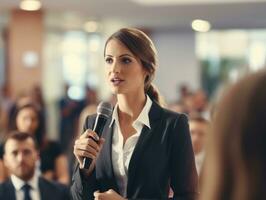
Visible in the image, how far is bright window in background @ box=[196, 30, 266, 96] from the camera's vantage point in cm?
1723

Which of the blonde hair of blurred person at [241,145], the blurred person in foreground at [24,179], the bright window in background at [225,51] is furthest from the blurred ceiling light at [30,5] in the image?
the blonde hair of blurred person at [241,145]

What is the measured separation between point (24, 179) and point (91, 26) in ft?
37.2

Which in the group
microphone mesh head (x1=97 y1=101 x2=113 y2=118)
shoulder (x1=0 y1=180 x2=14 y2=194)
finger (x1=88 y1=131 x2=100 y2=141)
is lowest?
shoulder (x1=0 y1=180 x2=14 y2=194)

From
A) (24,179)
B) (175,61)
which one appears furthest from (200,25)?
(24,179)

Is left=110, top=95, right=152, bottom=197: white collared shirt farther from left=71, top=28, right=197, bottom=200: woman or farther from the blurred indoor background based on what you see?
the blurred indoor background

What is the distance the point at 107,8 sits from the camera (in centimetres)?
1066

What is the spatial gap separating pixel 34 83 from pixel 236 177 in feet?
34.6

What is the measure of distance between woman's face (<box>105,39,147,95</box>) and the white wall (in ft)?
44.8

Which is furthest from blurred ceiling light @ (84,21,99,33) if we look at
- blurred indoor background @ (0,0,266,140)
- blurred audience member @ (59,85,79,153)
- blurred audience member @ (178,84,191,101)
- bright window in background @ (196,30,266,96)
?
blurred audience member @ (59,85,79,153)

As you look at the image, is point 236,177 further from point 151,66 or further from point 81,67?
point 81,67

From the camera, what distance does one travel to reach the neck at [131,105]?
249cm

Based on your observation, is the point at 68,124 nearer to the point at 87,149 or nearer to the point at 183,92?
the point at 183,92

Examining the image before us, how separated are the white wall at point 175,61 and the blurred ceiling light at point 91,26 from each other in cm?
146

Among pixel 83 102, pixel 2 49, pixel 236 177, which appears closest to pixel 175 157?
pixel 236 177
